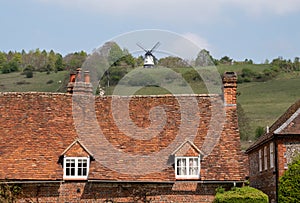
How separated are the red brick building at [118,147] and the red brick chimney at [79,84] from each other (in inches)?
3.3

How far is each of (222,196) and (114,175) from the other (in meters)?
5.53

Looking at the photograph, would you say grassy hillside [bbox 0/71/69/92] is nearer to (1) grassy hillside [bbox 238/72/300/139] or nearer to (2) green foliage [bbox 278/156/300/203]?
(1) grassy hillside [bbox 238/72/300/139]

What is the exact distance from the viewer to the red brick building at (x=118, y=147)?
26000 millimetres

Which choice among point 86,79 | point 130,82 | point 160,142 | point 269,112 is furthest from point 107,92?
point 269,112

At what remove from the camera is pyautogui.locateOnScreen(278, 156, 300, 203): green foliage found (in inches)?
1086

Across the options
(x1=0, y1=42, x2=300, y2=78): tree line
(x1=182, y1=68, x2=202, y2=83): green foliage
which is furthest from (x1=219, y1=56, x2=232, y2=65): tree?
(x1=182, y1=68, x2=202, y2=83): green foliage

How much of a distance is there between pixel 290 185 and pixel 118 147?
9.49 metres

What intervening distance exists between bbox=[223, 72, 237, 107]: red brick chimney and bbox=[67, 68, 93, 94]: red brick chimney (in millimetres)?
8135

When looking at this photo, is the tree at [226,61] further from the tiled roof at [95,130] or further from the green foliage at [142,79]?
the tiled roof at [95,130]

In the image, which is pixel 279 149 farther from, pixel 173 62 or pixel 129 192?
pixel 173 62

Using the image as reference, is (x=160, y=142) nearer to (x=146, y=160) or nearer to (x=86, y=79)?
(x=146, y=160)

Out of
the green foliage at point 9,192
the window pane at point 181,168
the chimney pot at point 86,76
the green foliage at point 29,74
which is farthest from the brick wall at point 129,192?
the green foliage at point 29,74

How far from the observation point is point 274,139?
2956 cm

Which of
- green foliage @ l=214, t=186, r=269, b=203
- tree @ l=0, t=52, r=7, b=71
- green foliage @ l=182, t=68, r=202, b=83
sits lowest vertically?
green foliage @ l=214, t=186, r=269, b=203
